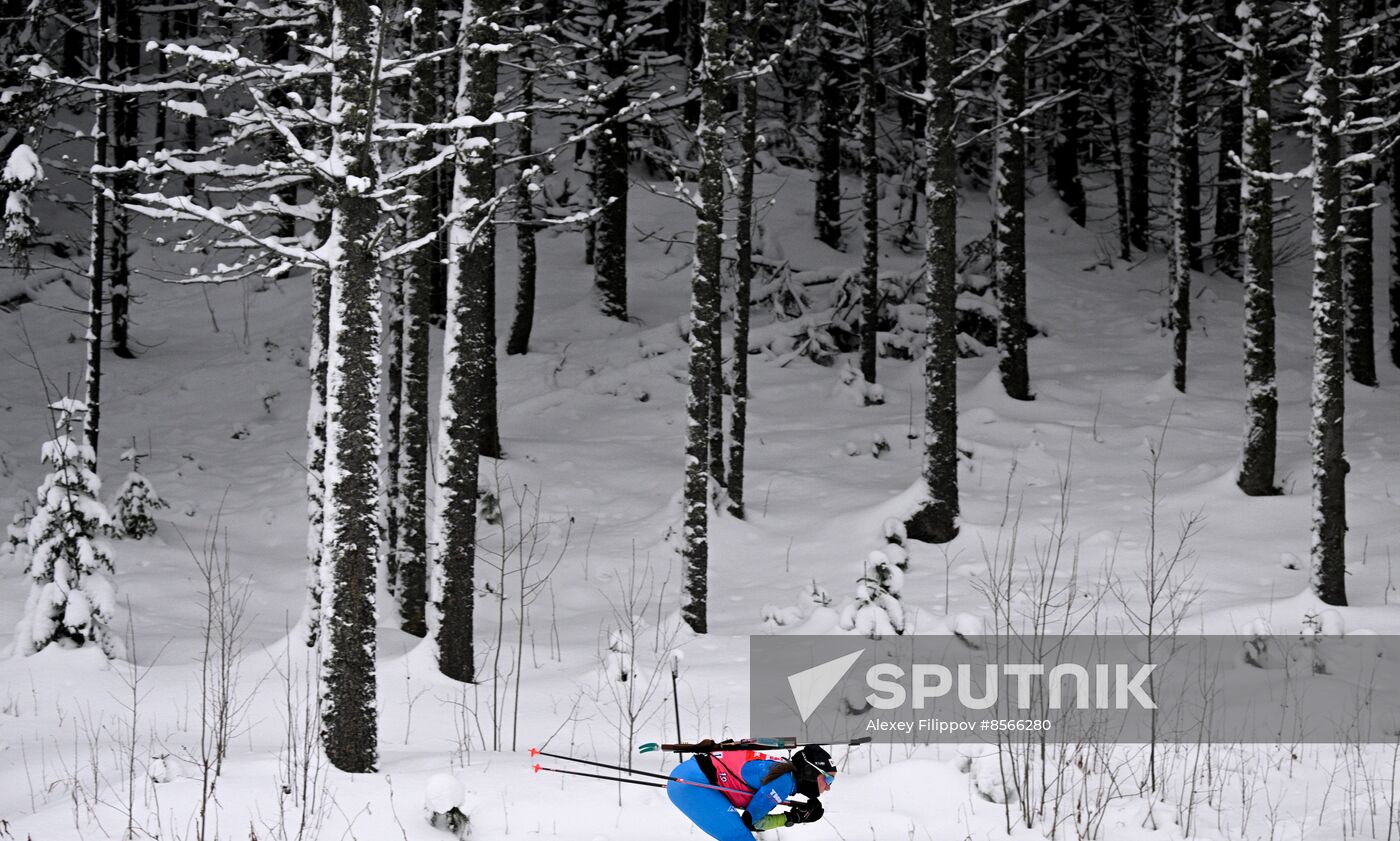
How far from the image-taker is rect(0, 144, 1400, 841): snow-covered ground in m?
6.81

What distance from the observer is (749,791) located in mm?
4148

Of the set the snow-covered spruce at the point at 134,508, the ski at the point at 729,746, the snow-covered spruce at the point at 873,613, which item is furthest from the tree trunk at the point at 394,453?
the ski at the point at 729,746

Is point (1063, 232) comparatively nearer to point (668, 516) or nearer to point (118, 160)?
point (668, 516)

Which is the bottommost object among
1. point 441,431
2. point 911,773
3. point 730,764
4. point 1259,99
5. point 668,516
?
point 668,516

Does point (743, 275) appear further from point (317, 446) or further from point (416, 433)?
point (317, 446)

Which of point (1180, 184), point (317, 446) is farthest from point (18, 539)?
point (1180, 184)

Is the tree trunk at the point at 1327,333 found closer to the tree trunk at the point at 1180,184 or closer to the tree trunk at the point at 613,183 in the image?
the tree trunk at the point at 1180,184

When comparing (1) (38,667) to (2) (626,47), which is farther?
(2) (626,47)

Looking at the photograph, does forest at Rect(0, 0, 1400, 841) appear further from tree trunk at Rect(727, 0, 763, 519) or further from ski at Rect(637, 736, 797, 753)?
ski at Rect(637, 736, 797, 753)

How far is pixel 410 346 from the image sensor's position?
12031 mm

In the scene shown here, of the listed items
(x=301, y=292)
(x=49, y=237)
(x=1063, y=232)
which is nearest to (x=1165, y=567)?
(x=1063, y=232)

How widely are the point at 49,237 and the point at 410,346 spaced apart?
20.8 metres

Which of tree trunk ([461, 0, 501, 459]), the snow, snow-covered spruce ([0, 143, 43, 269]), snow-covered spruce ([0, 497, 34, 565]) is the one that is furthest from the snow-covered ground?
the snow

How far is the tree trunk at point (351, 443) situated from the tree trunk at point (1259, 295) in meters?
11.2
